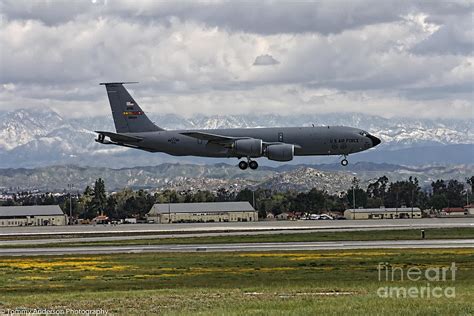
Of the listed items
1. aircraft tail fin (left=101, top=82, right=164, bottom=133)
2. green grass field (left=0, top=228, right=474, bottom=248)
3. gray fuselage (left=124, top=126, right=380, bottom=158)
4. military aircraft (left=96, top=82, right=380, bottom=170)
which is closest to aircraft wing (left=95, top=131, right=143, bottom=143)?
military aircraft (left=96, top=82, right=380, bottom=170)

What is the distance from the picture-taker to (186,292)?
40.2m

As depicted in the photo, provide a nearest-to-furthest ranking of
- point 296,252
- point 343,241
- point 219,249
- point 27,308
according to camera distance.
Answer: point 27,308 → point 296,252 → point 219,249 → point 343,241

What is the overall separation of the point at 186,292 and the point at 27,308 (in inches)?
301

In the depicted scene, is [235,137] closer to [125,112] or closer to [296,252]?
[125,112]

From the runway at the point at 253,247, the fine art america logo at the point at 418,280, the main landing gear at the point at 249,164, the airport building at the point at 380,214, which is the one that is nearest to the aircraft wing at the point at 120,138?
the main landing gear at the point at 249,164

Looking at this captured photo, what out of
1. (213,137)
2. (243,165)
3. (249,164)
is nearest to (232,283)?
(213,137)

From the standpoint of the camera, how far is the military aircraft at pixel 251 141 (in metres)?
86.4

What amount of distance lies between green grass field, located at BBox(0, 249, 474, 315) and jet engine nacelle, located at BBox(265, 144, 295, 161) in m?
22.5

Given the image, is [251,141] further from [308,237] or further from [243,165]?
[308,237]

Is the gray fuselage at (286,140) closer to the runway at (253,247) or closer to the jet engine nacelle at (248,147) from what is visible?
the jet engine nacelle at (248,147)

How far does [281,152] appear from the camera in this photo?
283ft

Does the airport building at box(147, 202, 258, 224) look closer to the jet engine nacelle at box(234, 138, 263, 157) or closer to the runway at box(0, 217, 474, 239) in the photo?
the runway at box(0, 217, 474, 239)

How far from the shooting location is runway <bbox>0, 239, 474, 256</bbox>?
229ft

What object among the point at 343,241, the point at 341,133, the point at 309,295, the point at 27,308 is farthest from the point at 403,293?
the point at 341,133
